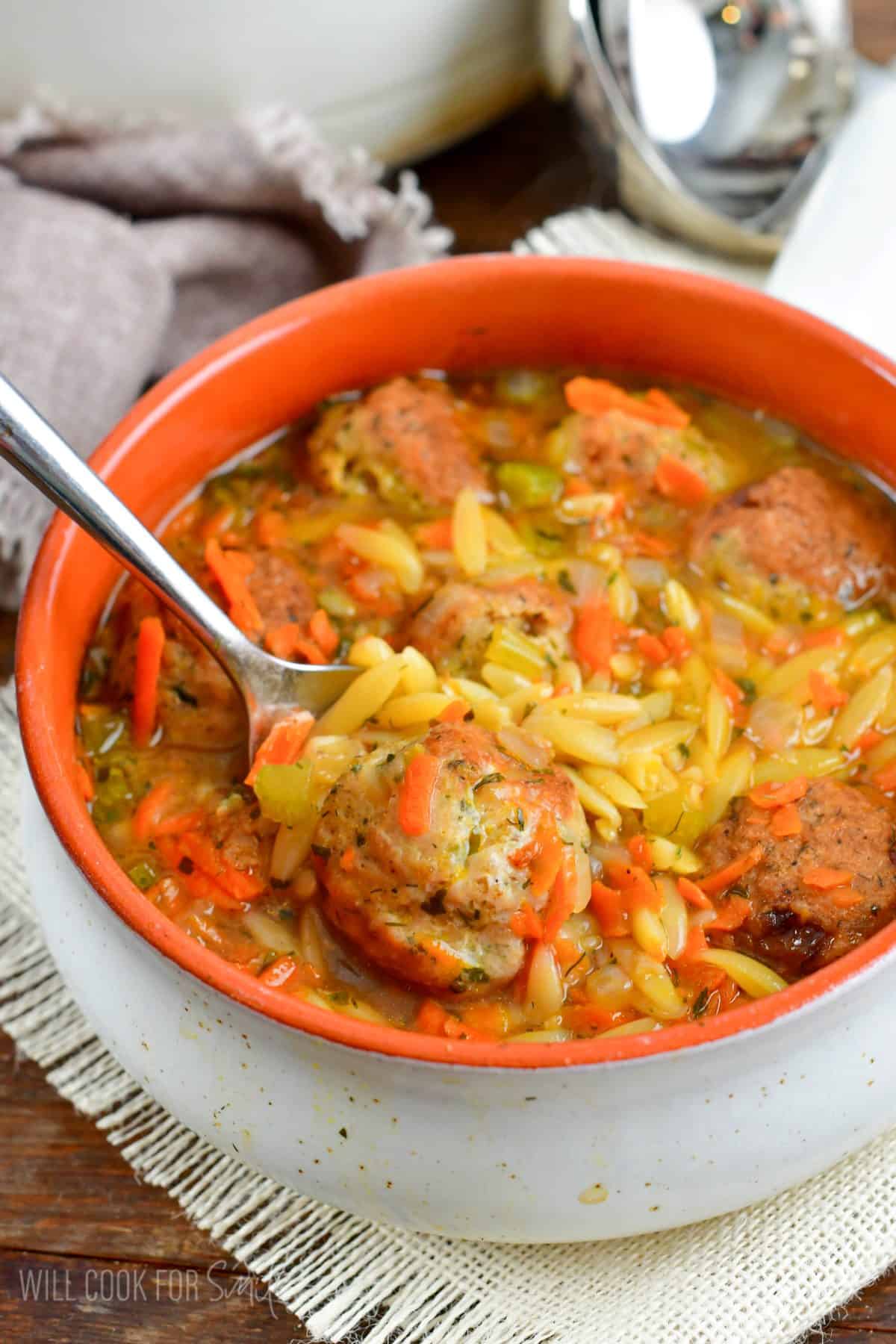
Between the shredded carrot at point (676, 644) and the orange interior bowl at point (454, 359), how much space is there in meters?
0.67

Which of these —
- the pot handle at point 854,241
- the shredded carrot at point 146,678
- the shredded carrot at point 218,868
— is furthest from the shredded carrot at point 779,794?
the pot handle at point 854,241

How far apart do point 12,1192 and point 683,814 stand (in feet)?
4.76

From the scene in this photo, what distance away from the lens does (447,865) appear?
2430 millimetres

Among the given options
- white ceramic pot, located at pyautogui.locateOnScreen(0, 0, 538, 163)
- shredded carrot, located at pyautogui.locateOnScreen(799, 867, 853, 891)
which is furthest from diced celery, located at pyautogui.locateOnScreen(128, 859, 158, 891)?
white ceramic pot, located at pyautogui.locateOnScreen(0, 0, 538, 163)

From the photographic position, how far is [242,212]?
4.39 meters

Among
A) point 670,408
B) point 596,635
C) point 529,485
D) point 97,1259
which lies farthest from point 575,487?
point 97,1259

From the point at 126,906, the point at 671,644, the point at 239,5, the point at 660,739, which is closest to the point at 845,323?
the point at 671,644

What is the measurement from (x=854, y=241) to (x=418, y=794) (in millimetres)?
2080

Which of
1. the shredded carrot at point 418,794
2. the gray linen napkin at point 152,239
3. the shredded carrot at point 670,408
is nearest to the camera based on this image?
the shredded carrot at point 418,794

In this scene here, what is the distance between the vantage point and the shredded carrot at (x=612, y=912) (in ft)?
8.49

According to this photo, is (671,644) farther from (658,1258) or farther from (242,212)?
(242,212)

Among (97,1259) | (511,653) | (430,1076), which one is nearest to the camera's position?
(430,1076)

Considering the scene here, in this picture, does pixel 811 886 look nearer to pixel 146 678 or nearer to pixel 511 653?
pixel 511 653

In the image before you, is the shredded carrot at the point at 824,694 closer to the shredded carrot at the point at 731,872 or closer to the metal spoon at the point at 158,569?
the shredded carrot at the point at 731,872
